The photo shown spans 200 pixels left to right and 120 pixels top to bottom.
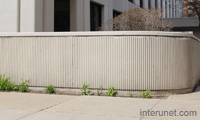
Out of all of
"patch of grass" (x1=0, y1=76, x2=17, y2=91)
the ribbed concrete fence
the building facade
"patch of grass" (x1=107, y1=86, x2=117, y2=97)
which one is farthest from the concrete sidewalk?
the building facade

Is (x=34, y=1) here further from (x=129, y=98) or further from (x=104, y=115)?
(x=104, y=115)

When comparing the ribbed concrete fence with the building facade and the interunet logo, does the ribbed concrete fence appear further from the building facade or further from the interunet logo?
the building facade

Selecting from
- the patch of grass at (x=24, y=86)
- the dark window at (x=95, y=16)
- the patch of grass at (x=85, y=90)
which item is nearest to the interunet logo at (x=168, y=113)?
the patch of grass at (x=85, y=90)

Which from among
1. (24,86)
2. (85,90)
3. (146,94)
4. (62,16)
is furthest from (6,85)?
(62,16)

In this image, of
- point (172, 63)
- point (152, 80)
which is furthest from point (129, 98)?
point (172, 63)

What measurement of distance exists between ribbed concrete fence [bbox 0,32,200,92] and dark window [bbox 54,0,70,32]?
9.11 metres

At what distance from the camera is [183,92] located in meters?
8.71

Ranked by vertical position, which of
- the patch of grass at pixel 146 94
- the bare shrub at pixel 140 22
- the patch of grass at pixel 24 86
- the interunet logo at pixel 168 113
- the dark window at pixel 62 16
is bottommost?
the interunet logo at pixel 168 113

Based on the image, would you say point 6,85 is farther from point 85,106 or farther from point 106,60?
point 85,106

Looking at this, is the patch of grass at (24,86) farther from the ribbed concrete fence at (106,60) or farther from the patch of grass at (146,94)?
the patch of grass at (146,94)

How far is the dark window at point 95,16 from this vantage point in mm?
19906

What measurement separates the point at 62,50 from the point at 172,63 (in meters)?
3.62

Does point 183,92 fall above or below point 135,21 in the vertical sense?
below

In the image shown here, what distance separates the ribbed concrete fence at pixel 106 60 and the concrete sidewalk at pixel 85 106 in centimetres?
64
